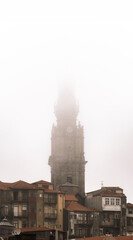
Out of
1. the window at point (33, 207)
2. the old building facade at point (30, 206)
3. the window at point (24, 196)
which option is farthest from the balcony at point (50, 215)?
the window at point (24, 196)

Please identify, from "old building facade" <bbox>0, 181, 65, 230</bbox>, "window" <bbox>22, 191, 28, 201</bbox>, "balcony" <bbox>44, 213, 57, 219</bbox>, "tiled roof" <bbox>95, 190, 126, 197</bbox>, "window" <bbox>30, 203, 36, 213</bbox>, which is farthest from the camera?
"tiled roof" <bbox>95, 190, 126, 197</bbox>

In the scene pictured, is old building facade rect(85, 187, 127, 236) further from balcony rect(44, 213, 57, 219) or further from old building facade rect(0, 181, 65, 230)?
balcony rect(44, 213, 57, 219)

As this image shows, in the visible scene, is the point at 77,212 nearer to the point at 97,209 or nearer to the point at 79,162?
the point at 97,209

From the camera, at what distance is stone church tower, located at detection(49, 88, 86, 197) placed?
145 meters

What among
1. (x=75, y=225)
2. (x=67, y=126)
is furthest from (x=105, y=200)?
(x=67, y=126)

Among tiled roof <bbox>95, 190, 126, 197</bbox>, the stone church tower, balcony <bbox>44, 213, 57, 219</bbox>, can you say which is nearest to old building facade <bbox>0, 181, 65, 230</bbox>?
balcony <bbox>44, 213, 57, 219</bbox>

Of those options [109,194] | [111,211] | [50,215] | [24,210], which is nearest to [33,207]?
[24,210]

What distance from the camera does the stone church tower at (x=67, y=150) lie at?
145 metres

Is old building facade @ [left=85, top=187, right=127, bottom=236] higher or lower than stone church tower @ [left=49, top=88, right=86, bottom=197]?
lower

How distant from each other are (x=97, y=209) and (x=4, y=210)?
82.6 feet

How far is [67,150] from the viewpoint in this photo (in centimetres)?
15050

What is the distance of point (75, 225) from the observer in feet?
348

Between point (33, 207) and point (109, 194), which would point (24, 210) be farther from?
point (109, 194)

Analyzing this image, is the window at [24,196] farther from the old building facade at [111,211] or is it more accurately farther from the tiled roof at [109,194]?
the tiled roof at [109,194]
